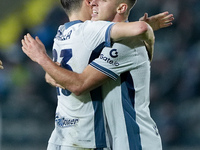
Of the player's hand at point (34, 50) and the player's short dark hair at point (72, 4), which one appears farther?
the player's short dark hair at point (72, 4)

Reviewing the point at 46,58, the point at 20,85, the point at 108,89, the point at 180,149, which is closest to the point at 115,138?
the point at 108,89

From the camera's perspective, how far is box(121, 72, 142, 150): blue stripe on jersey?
210 centimetres

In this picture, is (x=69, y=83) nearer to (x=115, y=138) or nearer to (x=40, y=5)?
(x=115, y=138)

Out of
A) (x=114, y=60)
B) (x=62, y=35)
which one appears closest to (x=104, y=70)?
(x=114, y=60)

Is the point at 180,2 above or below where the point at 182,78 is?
above

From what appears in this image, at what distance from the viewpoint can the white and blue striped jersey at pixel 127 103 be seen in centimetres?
208

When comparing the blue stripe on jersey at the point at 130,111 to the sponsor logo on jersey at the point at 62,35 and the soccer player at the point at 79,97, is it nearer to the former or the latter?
the soccer player at the point at 79,97

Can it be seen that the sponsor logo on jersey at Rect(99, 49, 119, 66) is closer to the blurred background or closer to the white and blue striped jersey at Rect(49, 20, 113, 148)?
the white and blue striped jersey at Rect(49, 20, 113, 148)

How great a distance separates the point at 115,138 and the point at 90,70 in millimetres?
471

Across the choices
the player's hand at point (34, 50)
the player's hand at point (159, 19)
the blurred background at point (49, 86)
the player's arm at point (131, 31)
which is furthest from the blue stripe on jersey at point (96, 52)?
the blurred background at point (49, 86)

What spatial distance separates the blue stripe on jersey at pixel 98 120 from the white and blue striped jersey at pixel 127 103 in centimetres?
4

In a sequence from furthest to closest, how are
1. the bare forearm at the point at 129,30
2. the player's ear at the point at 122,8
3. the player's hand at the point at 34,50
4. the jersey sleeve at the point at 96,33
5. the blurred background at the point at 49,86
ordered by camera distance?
the blurred background at the point at 49,86 → the player's ear at the point at 122,8 → the player's hand at the point at 34,50 → the jersey sleeve at the point at 96,33 → the bare forearm at the point at 129,30

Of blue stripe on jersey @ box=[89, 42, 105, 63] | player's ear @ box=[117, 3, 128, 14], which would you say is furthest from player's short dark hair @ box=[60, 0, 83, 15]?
blue stripe on jersey @ box=[89, 42, 105, 63]

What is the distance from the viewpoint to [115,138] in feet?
6.94
